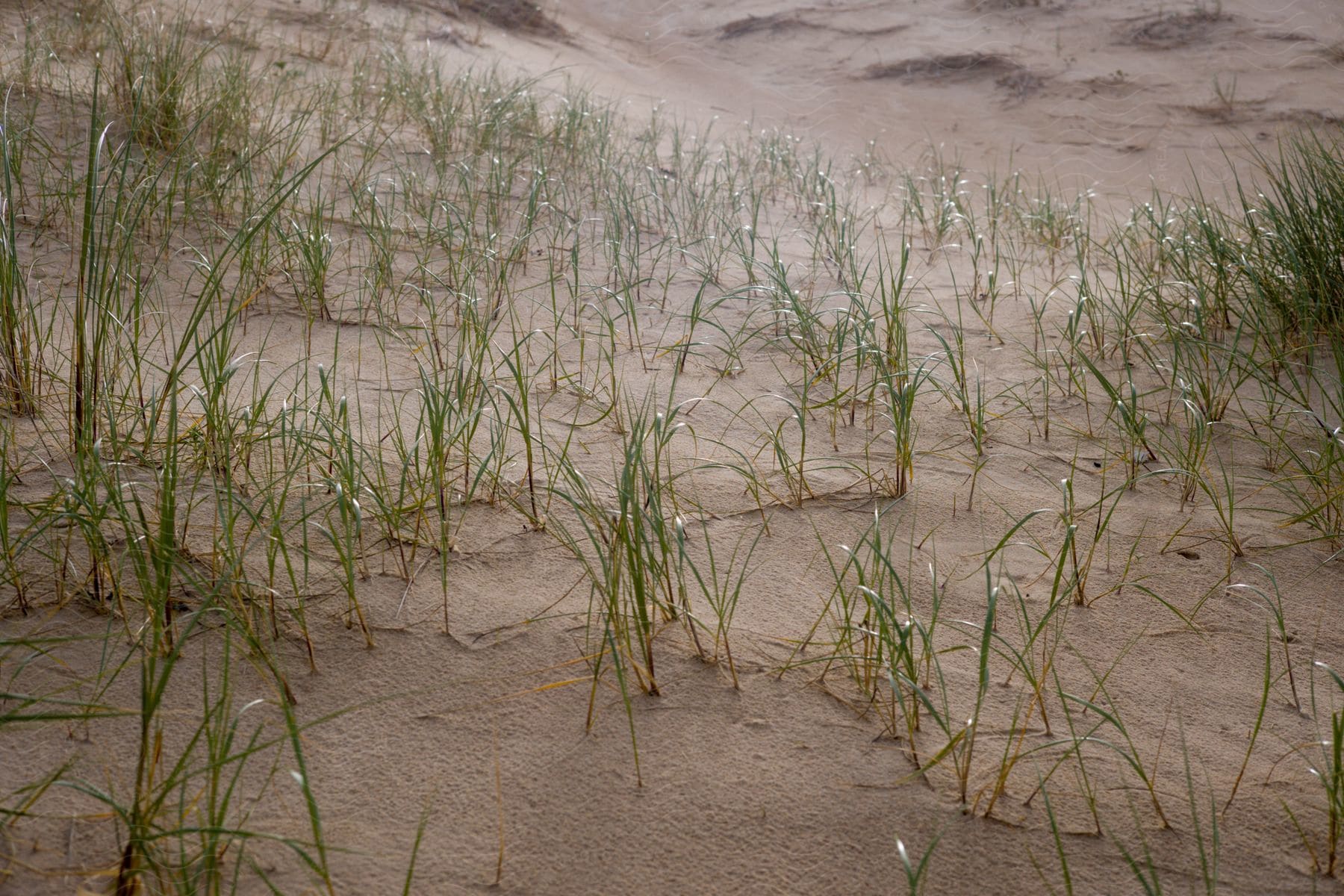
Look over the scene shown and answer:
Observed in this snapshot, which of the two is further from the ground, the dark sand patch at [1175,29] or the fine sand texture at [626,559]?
the dark sand patch at [1175,29]

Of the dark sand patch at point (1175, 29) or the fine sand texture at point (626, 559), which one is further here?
the dark sand patch at point (1175, 29)

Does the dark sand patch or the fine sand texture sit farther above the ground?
the dark sand patch

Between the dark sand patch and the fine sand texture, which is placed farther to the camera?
the dark sand patch

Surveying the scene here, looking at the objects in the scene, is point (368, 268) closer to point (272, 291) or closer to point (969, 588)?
point (272, 291)

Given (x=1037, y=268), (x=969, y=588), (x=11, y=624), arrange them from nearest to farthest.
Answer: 1. (x=11, y=624)
2. (x=969, y=588)
3. (x=1037, y=268)

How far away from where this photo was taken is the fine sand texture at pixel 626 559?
50.8 inches

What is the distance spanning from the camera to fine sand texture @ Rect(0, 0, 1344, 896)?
1290 millimetres

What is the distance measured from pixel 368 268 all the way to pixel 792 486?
162cm

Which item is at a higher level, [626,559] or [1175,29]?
[1175,29]

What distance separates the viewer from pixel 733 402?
2.70 m

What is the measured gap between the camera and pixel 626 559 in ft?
5.44

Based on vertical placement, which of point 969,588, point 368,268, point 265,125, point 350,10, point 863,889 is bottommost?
point 863,889

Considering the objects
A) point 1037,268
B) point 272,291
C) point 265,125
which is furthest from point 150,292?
point 1037,268

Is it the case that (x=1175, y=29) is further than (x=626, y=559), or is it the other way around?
(x=1175, y=29)
